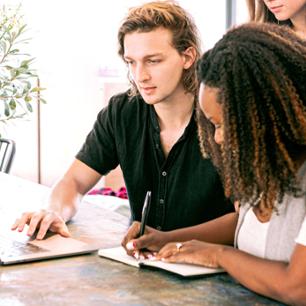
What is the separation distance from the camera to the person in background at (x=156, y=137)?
2.04 meters

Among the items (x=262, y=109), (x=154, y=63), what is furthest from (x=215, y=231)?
(x=262, y=109)

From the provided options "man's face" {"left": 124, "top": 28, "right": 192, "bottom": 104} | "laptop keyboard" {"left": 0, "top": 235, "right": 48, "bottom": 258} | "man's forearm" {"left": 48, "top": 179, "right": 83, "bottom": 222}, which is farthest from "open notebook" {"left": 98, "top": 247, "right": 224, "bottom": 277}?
"man's face" {"left": 124, "top": 28, "right": 192, "bottom": 104}

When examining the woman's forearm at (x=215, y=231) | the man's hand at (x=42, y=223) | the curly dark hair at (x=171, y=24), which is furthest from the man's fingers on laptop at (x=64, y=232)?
the curly dark hair at (x=171, y=24)

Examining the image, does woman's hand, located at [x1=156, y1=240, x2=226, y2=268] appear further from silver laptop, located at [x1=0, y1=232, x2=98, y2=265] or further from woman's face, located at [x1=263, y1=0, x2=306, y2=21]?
woman's face, located at [x1=263, y1=0, x2=306, y2=21]

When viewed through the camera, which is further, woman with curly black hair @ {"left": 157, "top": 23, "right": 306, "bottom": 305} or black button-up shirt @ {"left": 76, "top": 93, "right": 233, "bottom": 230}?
black button-up shirt @ {"left": 76, "top": 93, "right": 233, "bottom": 230}

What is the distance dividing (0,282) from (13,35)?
1035 mm

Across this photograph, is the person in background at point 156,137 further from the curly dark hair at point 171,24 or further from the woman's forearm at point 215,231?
the woman's forearm at point 215,231

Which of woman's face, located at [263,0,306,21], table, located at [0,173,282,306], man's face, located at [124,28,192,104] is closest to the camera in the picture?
table, located at [0,173,282,306]

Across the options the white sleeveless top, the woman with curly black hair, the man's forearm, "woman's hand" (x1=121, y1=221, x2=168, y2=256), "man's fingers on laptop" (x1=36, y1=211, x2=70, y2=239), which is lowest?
the man's forearm

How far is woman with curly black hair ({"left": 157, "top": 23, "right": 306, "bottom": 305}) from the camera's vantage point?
1.32 meters

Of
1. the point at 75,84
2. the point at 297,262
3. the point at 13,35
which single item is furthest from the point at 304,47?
the point at 75,84

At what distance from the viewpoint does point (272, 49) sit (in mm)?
1366

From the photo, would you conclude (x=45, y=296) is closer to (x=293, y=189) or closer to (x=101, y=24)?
(x=293, y=189)

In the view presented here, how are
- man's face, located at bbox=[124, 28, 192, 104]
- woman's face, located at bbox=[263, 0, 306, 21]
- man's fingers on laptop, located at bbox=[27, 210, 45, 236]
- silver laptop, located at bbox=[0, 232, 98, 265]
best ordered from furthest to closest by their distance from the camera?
woman's face, located at bbox=[263, 0, 306, 21] → man's face, located at bbox=[124, 28, 192, 104] → man's fingers on laptop, located at bbox=[27, 210, 45, 236] → silver laptop, located at bbox=[0, 232, 98, 265]
